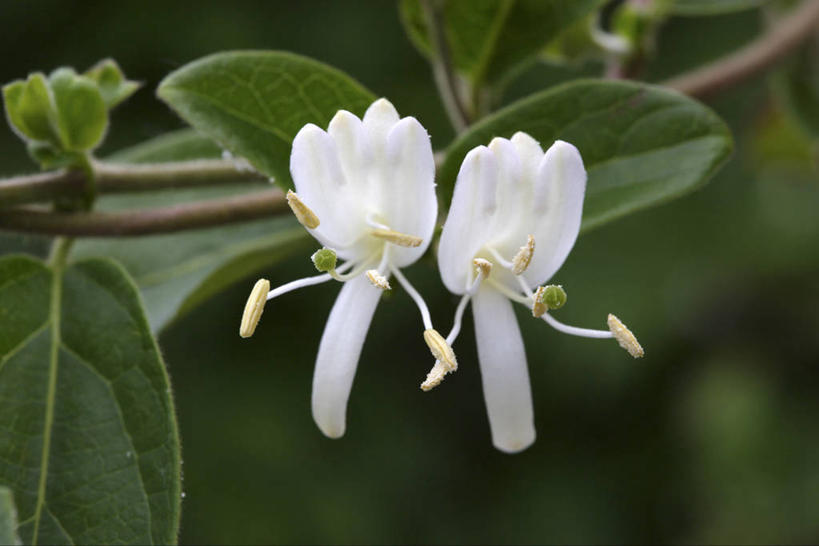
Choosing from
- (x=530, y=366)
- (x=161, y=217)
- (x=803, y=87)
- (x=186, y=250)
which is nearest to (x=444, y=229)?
(x=161, y=217)

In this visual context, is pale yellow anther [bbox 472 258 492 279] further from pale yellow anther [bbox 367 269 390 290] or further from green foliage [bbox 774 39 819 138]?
green foliage [bbox 774 39 819 138]

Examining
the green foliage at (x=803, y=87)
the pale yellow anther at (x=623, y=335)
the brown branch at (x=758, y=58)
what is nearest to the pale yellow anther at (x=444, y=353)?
the pale yellow anther at (x=623, y=335)

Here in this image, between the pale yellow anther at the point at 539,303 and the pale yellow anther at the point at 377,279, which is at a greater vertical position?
the pale yellow anther at the point at 377,279

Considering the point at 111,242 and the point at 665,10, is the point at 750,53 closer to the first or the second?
the point at 665,10

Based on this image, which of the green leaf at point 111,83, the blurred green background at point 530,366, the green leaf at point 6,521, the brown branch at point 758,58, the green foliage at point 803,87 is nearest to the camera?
the green leaf at point 6,521

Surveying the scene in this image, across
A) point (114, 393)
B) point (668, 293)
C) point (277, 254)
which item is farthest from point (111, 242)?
point (668, 293)

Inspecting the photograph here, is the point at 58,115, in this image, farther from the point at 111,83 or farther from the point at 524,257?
the point at 524,257

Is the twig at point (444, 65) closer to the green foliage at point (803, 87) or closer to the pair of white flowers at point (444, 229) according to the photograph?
the pair of white flowers at point (444, 229)
